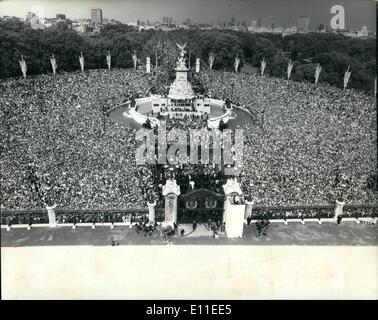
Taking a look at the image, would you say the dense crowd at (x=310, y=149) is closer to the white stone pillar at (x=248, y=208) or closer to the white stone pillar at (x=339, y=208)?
the white stone pillar at (x=339, y=208)

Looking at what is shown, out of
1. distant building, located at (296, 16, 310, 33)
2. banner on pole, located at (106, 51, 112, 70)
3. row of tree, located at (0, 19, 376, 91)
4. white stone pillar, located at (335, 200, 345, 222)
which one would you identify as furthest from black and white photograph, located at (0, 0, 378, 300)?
distant building, located at (296, 16, 310, 33)

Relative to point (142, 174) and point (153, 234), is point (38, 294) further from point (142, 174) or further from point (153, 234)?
point (142, 174)

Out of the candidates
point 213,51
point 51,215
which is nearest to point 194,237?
point 51,215

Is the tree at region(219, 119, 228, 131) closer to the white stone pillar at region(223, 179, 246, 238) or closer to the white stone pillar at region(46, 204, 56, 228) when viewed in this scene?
the white stone pillar at region(223, 179, 246, 238)

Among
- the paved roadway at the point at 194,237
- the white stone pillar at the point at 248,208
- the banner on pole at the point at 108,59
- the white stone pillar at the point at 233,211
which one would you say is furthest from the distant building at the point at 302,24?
the white stone pillar at the point at 233,211

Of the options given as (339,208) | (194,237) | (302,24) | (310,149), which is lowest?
(194,237)

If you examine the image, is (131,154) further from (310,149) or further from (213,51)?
(213,51)
